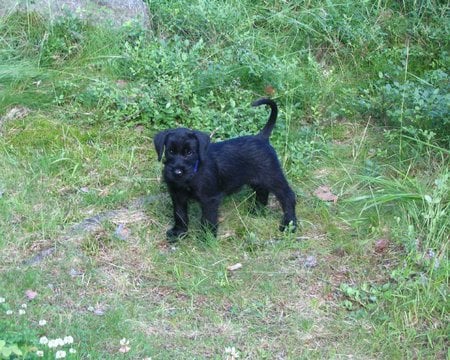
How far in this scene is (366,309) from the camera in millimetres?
4996

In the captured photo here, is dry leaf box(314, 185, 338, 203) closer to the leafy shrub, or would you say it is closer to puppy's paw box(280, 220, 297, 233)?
puppy's paw box(280, 220, 297, 233)

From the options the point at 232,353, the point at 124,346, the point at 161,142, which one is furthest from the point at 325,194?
the point at 124,346

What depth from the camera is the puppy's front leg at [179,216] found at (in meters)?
5.64

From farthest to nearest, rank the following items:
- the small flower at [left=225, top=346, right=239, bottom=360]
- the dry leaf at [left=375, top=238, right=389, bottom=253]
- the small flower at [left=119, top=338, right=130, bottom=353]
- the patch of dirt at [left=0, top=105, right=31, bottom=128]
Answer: the patch of dirt at [left=0, top=105, right=31, bottom=128], the dry leaf at [left=375, top=238, right=389, bottom=253], the small flower at [left=225, top=346, right=239, bottom=360], the small flower at [left=119, top=338, right=130, bottom=353]

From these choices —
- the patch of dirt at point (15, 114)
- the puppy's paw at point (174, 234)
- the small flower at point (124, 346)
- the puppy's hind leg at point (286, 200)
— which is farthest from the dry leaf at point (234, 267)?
the patch of dirt at point (15, 114)

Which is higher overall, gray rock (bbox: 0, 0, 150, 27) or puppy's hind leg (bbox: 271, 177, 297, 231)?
gray rock (bbox: 0, 0, 150, 27)

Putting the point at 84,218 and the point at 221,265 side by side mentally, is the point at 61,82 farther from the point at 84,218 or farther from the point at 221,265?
the point at 221,265

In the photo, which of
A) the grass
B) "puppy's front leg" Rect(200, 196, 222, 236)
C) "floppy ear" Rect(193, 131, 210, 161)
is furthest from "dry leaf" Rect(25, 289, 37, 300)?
"floppy ear" Rect(193, 131, 210, 161)

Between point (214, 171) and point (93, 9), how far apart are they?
2.84 metres

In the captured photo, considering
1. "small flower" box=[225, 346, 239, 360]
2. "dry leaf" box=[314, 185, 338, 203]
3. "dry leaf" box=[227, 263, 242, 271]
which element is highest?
"small flower" box=[225, 346, 239, 360]

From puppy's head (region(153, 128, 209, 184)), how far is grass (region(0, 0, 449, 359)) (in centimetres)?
53

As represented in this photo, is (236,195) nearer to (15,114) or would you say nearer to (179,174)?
(179,174)

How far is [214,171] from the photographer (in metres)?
5.66

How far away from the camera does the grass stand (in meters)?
4.82
